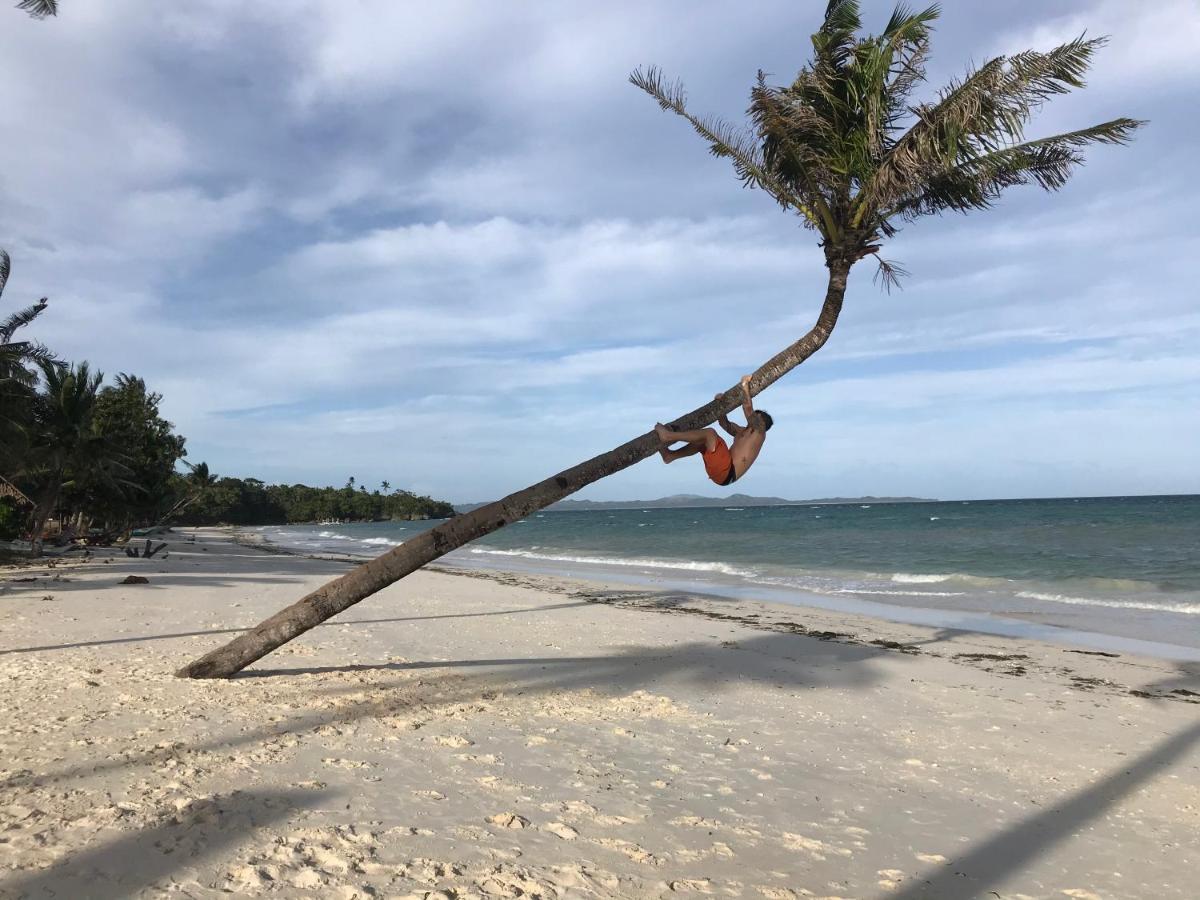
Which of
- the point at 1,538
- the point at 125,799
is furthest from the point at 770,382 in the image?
the point at 1,538

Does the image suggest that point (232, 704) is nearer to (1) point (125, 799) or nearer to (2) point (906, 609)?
(1) point (125, 799)

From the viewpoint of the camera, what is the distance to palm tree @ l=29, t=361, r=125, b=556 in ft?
83.4

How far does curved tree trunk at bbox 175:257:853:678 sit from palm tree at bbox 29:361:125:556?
2244 cm

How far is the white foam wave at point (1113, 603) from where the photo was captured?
17.0m

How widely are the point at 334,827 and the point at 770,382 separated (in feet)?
15.1

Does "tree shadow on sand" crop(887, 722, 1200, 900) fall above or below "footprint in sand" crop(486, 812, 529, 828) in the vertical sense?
below

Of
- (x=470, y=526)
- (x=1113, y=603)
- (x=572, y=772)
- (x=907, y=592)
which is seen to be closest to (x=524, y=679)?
(x=470, y=526)

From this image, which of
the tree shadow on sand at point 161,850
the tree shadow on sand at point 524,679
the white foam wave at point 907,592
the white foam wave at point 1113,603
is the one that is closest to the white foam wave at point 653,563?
the white foam wave at point 907,592

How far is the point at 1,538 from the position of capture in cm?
2894

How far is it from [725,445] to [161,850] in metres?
4.29

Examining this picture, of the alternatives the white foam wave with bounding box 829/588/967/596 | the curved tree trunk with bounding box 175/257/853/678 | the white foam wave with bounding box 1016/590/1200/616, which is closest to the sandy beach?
the curved tree trunk with bounding box 175/257/853/678

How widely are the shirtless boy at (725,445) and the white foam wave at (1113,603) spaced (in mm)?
15228

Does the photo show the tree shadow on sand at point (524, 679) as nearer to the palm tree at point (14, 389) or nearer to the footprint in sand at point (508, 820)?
the footprint in sand at point (508, 820)

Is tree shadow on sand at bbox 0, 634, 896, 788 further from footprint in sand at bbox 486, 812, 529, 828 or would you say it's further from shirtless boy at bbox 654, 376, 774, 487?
shirtless boy at bbox 654, 376, 774, 487
